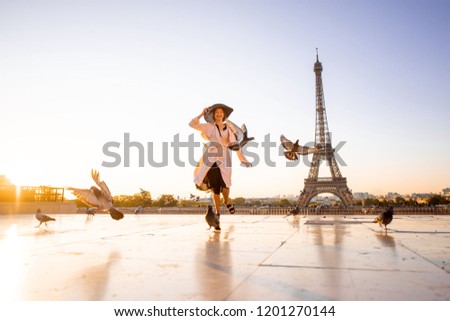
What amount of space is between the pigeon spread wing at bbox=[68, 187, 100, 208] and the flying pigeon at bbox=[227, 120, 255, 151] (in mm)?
3549

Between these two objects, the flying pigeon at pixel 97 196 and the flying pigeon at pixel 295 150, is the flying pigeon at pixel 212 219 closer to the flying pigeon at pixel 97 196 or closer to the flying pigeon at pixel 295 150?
the flying pigeon at pixel 97 196

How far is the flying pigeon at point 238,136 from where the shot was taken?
268 inches

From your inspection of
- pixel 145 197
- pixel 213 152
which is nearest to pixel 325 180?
pixel 145 197

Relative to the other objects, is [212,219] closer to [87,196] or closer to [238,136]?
[238,136]

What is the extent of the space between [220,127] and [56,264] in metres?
4.74

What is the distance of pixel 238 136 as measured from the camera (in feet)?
A: 23.4

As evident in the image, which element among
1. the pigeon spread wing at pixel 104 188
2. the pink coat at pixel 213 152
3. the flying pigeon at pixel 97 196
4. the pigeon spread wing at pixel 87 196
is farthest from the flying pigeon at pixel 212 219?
the pigeon spread wing at pixel 87 196

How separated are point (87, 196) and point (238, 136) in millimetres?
3943

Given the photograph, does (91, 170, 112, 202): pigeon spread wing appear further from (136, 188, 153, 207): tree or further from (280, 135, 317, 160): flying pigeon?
(136, 188, 153, 207): tree

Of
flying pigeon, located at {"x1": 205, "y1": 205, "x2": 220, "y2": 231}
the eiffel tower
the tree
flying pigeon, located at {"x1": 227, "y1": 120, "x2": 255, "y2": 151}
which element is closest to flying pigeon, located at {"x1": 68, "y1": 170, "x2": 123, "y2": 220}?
flying pigeon, located at {"x1": 205, "y1": 205, "x2": 220, "y2": 231}

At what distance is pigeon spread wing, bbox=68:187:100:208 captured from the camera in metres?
7.08

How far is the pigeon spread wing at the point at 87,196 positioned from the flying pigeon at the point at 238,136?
3.55m
